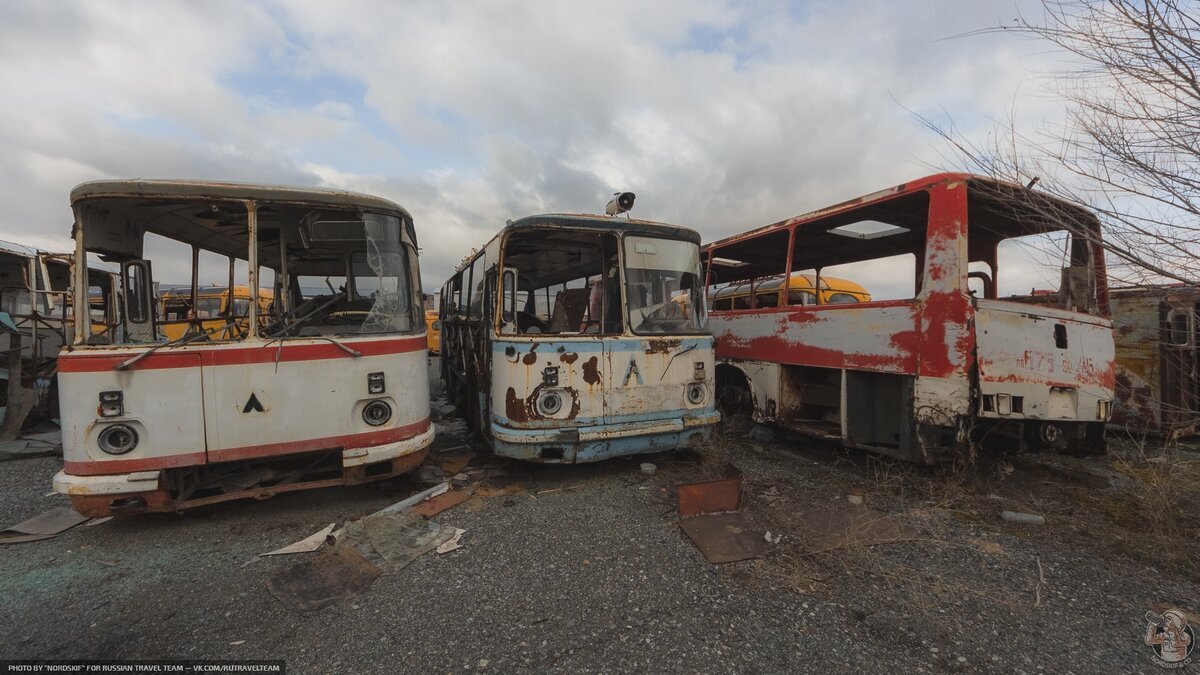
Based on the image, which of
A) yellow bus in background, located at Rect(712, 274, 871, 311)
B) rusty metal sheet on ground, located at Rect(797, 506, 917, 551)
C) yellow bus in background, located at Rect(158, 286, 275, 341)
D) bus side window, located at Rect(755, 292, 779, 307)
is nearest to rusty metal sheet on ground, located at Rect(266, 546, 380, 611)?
yellow bus in background, located at Rect(158, 286, 275, 341)

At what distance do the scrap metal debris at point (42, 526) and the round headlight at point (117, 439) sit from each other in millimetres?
730

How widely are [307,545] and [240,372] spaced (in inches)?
51.2

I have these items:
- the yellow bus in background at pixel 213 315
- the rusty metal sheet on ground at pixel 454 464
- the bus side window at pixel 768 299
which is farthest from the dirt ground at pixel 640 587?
the bus side window at pixel 768 299

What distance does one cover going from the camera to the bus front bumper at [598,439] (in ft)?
12.9

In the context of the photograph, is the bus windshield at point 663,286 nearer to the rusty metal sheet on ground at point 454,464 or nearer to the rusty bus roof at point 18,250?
the rusty metal sheet on ground at point 454,464

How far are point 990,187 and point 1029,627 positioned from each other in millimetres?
3202

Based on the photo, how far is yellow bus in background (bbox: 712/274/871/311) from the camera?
6.88m

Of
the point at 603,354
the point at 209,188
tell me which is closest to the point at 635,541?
the point at 603,354

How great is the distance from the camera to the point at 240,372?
320 cm

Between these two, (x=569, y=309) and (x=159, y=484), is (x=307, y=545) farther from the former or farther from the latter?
(x=569, y=309)

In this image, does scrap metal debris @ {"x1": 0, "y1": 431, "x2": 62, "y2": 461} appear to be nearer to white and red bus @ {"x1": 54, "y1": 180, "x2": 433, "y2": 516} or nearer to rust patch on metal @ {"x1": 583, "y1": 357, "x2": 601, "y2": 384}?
white and red bus @ {"x1": 54, "y1": 180, "x2": 433, "y2": 516}

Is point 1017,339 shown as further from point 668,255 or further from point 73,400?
point 73,400

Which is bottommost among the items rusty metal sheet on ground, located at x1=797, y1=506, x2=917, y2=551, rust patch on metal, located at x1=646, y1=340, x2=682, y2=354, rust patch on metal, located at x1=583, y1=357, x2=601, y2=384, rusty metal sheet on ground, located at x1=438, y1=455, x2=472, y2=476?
rusty metal sheet on ground, located at x1=797, y1=506, x2=917, y2=551

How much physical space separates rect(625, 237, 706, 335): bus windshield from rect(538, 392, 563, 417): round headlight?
98cm
